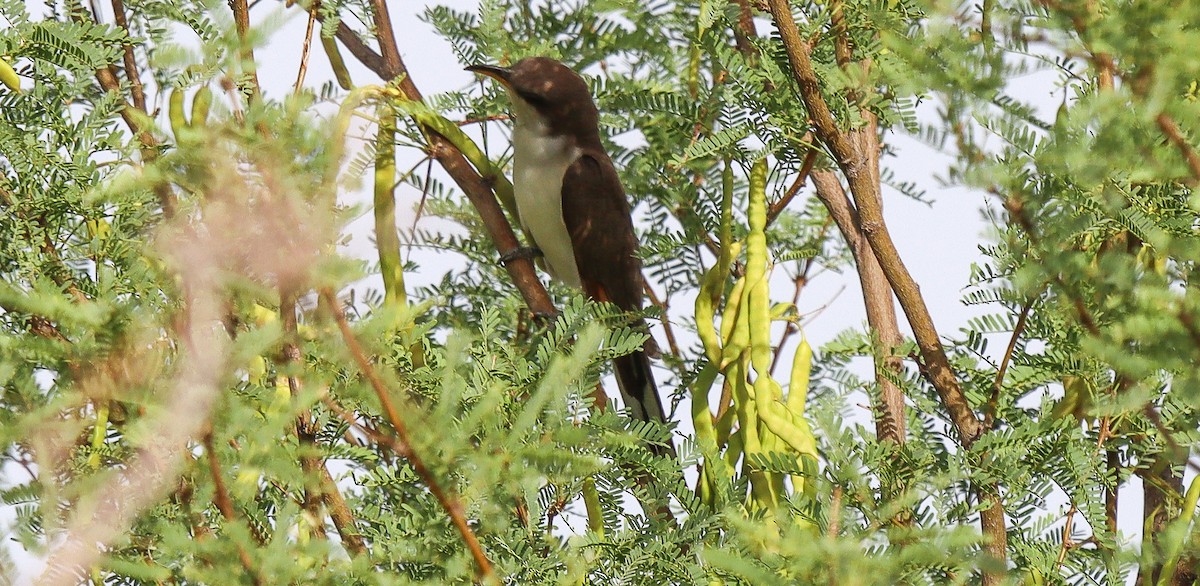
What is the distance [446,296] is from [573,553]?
57.8 inches

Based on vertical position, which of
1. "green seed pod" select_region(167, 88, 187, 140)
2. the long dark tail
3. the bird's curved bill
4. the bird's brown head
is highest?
the bird's brown head

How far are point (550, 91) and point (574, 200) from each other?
59cm

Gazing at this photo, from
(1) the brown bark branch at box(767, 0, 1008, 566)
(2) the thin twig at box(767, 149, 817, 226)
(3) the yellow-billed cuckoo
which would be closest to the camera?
(1) the brown bark branch at box(767, 0, 1008, 566)

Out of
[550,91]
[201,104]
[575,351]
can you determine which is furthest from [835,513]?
[550,91]

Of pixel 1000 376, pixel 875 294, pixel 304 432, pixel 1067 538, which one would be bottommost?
pixel 1067 538

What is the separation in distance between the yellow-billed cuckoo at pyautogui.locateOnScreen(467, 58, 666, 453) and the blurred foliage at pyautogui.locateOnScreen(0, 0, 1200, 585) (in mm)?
1276

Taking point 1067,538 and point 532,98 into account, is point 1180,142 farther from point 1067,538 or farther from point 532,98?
point 532,98

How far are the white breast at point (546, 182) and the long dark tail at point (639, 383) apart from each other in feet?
2.29

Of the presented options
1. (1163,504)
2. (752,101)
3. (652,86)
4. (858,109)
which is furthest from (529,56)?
(1163,504)

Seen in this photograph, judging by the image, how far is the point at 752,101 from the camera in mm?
2492

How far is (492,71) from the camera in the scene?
3221 millimetres

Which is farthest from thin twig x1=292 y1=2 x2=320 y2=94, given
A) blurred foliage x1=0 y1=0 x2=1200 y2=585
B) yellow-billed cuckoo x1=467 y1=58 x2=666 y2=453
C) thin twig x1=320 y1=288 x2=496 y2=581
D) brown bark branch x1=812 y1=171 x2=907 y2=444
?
yellow-billed cuckoo x1=467 y1=58 x2=666 y2=453

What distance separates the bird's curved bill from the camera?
3.20m

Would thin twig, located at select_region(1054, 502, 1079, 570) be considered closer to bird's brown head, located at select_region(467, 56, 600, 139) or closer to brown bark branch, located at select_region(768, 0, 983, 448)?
brown bark branch, located at select_region(768, 0, 983, 448)
